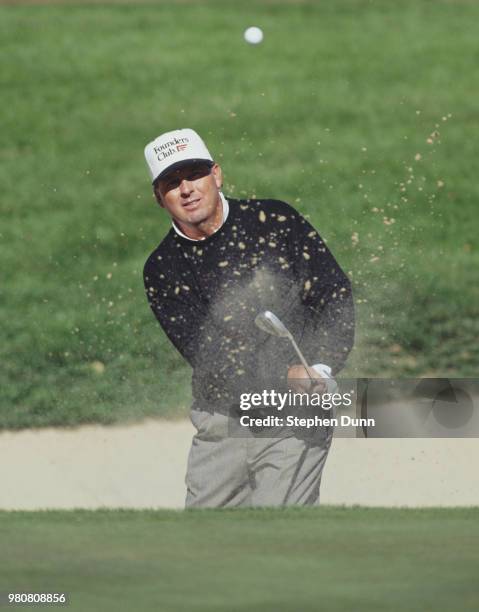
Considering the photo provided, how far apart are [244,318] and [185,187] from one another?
0.71 metres

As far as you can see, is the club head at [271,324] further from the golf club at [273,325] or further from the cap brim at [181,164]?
the cap brim at [181,164]

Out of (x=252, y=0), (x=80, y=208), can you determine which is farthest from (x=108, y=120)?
(x=252, y=0)

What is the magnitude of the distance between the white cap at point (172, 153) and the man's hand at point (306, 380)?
110 centimetres

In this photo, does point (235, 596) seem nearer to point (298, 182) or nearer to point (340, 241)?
point (340, 241)

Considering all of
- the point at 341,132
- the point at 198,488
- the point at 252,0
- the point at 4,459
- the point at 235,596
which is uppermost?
the point at 252,0

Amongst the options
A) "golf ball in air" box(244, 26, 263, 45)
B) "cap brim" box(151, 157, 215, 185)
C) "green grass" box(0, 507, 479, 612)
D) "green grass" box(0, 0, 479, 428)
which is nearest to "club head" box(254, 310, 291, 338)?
"cap brim" box(151, 157, 215, 185)

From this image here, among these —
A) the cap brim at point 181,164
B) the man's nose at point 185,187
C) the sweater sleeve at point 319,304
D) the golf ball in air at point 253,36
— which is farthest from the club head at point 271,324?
the golf ball in air at point 253,36

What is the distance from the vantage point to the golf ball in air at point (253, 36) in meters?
16.5

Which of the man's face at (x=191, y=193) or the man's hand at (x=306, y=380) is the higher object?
the man's face at (x=191, y=193)

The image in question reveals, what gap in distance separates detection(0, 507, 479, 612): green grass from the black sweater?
1679 millimetres

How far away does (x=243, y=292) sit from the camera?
7527mm

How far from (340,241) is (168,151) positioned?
18.2 feet

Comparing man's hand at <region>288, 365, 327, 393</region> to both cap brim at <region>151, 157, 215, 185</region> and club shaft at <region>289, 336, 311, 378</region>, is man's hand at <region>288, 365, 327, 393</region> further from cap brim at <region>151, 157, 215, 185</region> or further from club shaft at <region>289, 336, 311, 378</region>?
cap brim at <region>151, 157, 215, 185</region>

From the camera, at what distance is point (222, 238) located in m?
7.64
